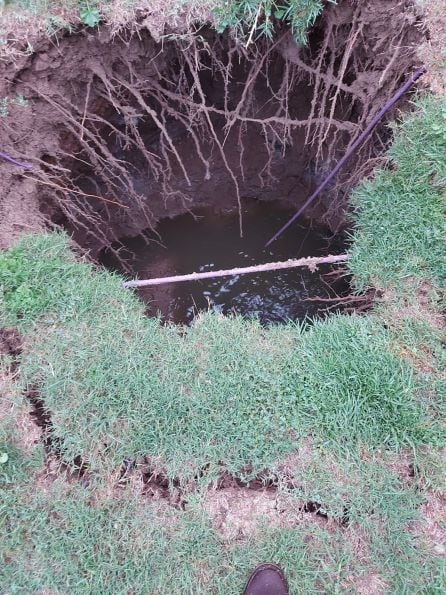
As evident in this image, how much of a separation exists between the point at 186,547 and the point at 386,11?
9.94 feet

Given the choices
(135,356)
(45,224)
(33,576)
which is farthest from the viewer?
(45,224)

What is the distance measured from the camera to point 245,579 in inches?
73.2

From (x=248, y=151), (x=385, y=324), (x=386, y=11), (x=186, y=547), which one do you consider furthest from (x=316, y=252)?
(x=186, y=547)

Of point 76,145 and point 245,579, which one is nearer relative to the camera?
point 245,579

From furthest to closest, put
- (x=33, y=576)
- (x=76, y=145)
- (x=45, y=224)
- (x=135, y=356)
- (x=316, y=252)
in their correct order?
(x=316, y=252) → (x=76, y=145) → (x=45, y=224) → (x=135, y=356) → (x=33, y=576)

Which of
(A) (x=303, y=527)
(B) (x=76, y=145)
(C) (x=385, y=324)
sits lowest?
(A) (x=303, y=527)

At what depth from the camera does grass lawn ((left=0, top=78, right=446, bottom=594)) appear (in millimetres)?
1863

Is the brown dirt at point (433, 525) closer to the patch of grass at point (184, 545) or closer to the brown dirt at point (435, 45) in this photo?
the patch of grass at point (184, 545)

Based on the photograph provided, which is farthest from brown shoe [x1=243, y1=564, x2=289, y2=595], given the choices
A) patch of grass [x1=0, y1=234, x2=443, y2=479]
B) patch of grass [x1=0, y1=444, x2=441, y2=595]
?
patch of grass [x1=0, y1=234, x2=443, y2=479]

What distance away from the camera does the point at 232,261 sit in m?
3.79

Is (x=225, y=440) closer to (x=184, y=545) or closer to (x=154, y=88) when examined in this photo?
(x=184, y=545)

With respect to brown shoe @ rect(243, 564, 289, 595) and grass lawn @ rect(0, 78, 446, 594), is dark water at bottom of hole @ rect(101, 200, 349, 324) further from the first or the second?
brown shoe @ rect(243, 564, 289, 595)

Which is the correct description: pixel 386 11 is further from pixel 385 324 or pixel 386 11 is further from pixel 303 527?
pixel 303 527

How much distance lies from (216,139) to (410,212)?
4.47 ft
